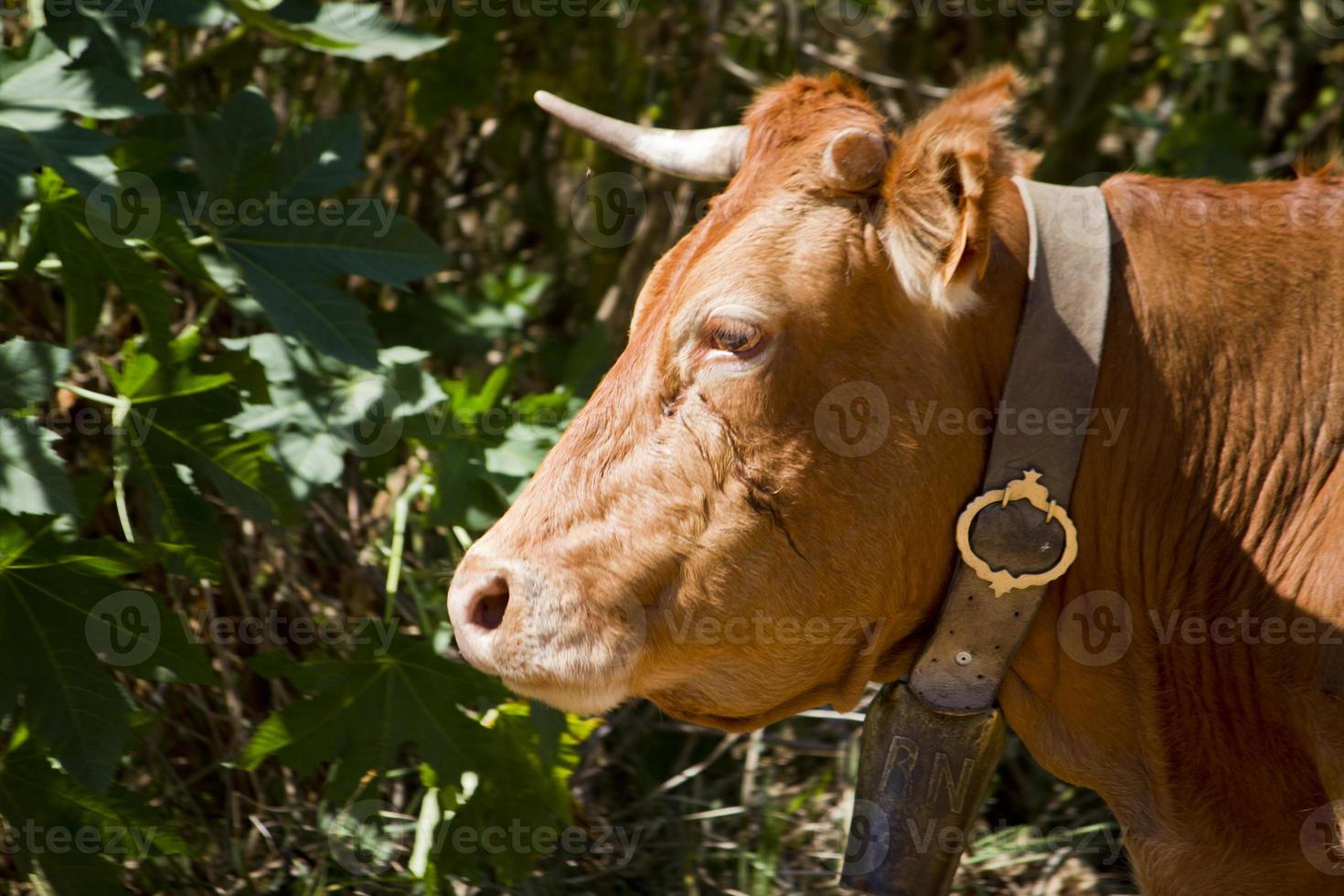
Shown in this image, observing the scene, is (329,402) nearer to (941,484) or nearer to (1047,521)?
(941,484)

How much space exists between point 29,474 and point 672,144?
142cm

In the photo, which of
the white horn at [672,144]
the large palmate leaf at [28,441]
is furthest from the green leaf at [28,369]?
the white horn at [672,144]

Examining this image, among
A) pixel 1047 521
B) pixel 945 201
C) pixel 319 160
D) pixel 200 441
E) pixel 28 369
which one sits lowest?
pixel 200 441

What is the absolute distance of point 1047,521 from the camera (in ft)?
7.01

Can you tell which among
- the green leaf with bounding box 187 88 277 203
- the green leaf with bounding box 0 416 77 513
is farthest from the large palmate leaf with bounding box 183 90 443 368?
the green leaf with bounding box 0 416 77 513

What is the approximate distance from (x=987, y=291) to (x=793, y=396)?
14.8 inches

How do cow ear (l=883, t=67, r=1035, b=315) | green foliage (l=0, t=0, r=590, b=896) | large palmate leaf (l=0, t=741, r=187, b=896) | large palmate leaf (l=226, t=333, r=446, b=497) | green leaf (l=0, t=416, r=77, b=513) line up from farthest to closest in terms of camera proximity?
large palmate leaf (l=226, t=333, r=446, b=497) → large palmate leaf (l=0, t=741, r=187, b=896) → green foliage (l=0, t=0, r=590, b=896) → green leaf (l=0, t=416, r=77, b=513) → cow ear (l=883, t=67, r=1035, b=315)

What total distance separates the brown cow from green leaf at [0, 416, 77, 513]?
2.92 ft

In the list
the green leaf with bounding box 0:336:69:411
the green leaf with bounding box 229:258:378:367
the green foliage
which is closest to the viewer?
the green leaf with bounding box 0:336:69:411

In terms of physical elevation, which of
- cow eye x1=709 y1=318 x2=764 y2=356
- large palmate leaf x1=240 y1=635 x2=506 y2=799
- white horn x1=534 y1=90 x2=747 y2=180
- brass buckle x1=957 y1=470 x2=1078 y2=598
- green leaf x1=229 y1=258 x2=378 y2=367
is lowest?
large palmate leaf x1=240 y1=635 x2=506 y2=799

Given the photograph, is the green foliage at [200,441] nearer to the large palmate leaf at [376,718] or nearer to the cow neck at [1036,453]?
the large palmate leaf at [376,718]

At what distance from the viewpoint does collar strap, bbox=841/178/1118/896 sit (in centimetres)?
213

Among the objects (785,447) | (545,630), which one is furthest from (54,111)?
(785,447)

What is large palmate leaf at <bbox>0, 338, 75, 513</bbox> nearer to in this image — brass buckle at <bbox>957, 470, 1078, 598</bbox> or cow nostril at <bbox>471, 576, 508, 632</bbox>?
cow nostril at <bbox>471, 576, 508, 632</bbox>
